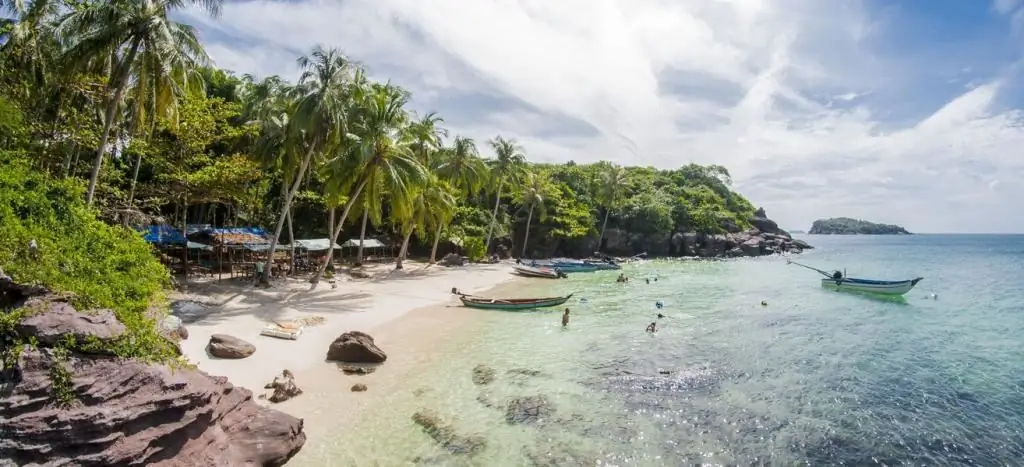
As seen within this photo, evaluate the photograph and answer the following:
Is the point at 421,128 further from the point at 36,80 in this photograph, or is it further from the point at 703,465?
the point at 703,465

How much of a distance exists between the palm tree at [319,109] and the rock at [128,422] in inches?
635

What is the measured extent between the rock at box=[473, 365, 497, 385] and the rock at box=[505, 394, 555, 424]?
1415 millimetres

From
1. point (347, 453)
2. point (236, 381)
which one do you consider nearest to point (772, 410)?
point (347, 453)

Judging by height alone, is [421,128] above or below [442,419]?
above

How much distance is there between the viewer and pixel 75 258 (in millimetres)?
8312

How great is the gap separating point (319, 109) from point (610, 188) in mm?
44782

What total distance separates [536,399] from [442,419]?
2718 mm

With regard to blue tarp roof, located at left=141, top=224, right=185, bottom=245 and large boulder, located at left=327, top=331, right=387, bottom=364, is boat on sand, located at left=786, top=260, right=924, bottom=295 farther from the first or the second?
blue tarp roof, located at left=141, top=224, right=185, bottom=245

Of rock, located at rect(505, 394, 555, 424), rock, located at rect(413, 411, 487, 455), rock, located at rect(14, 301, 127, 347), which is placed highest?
rock, located at rect(14, 301, 127, 347)

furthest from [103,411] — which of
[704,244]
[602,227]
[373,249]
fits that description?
[704,244]

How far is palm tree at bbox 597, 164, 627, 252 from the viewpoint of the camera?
61.8 meters

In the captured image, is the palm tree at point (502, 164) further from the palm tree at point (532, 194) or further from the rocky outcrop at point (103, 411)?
the rocky outcrop at point (103, 411)

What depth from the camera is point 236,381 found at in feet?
39.1

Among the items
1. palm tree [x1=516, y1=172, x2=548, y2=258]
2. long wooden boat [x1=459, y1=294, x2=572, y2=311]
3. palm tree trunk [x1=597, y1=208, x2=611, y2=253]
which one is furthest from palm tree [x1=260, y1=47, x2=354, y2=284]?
palm tree trunk [x1=597, y1=208, x2=611, y2=253]
